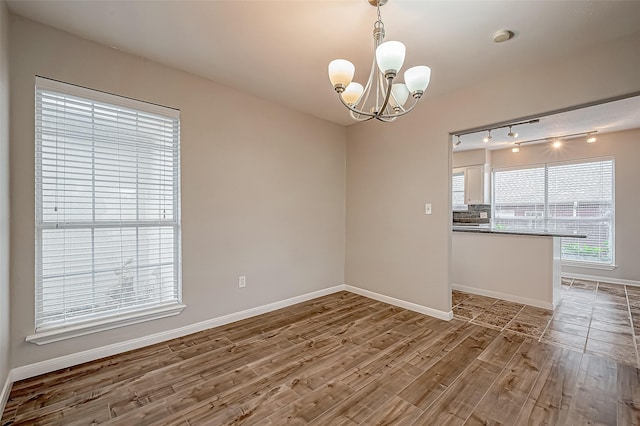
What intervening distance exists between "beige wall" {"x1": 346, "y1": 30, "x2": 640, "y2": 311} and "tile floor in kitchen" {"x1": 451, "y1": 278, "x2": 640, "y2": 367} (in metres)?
0.65

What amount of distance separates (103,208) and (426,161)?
334cm

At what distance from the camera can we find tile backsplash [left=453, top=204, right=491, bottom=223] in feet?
21.0

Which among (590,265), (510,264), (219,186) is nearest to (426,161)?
(510,264)

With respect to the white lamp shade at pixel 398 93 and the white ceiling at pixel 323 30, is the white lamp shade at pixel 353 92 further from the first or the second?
the white ceiling at pixel 323 30

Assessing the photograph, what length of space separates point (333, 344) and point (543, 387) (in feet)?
5.27

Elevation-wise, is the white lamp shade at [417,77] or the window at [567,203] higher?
the white lamp shade at [417,77]

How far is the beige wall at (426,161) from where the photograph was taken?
2.39 meters

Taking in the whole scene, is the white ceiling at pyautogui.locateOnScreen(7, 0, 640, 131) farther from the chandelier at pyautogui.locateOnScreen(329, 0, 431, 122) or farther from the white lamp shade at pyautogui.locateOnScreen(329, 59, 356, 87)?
the white lamp shade at pyautogui.locateOnScreen(329, 59, 356, 87)

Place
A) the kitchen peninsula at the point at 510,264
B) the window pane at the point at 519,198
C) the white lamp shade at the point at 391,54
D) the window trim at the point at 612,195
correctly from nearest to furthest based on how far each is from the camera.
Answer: the white lamp shade at the point at 391,54 < the kitchen peninsula at the point at 510,264 < the window trim at the point at 612,195 < the window pane at the point at 519,198

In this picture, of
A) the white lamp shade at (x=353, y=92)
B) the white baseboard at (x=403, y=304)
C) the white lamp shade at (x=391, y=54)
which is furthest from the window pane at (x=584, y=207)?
the white lamp shade at (x=391, y=54)

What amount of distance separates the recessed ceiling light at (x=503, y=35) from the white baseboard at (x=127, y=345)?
3.43m

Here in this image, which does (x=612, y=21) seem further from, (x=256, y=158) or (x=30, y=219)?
(x=30, y=219)

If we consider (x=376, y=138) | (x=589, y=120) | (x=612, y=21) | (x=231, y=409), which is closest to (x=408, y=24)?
(x=612, y=21)

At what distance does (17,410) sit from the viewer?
70.7 inches
